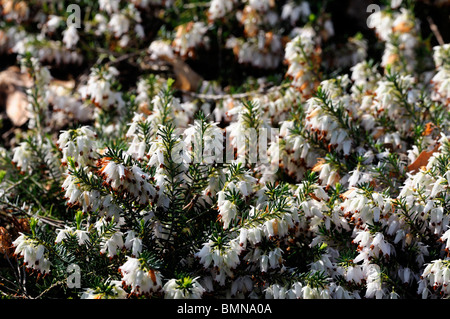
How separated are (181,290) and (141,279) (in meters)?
0.19

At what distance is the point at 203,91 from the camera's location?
4699 mm

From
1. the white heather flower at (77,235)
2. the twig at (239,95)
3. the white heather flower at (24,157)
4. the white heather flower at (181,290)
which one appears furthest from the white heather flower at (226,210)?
the twig at (239,95)

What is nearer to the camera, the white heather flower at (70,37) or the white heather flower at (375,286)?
the white heather flower at (375,286)

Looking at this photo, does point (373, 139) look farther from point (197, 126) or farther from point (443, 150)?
point (197, 126)

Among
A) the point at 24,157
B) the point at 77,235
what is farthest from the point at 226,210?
the point at 24,157

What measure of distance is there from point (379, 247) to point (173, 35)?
10.3ft

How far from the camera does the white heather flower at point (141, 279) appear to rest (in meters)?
2.30

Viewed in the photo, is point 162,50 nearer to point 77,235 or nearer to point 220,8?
point 220,8

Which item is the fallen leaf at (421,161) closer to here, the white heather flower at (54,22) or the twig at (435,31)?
the twig at (435,31)

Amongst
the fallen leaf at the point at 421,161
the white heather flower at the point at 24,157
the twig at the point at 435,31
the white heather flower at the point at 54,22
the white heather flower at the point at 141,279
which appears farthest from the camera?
the twig at the point at 435,31

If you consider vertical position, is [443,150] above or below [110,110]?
below

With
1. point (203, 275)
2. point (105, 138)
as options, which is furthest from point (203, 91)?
point (203, 275)

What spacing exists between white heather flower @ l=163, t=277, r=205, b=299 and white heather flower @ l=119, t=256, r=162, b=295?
51mm

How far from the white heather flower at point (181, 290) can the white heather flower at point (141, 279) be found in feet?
0.17
